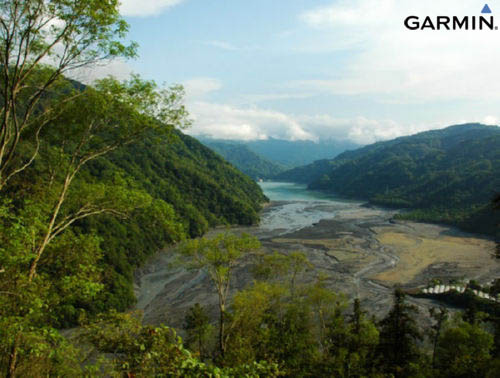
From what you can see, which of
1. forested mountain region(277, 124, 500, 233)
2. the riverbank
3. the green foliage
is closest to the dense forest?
the green foliage

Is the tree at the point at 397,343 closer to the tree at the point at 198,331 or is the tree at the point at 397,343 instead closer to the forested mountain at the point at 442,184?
the tree at the point at 198,331

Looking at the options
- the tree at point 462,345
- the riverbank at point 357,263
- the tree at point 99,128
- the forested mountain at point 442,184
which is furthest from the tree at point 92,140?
the forested mountain at point 442,184

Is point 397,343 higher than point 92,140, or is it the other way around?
point 92,140

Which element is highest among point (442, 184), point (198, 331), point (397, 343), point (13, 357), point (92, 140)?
point (92, 140)

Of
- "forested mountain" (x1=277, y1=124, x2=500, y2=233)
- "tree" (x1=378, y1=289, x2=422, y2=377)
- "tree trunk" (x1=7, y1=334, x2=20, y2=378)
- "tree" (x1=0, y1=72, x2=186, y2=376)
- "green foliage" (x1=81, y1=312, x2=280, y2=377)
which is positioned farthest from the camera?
"forested mountain" (x1=277, y1=124, x2=500, y2=233)

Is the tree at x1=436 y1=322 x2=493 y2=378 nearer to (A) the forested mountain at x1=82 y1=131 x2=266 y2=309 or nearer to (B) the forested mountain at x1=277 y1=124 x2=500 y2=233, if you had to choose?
(A) the forested mountain at x1=82 y1=131 x2=266 y2=309

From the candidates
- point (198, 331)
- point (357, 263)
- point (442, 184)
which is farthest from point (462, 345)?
point (442, 184)

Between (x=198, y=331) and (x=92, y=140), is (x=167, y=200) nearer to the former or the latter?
(x=198, y=331)

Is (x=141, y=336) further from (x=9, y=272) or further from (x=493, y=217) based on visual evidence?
(x=493, y=217)

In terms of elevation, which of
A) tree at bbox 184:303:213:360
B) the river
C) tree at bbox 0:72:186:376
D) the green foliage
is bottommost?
the river
